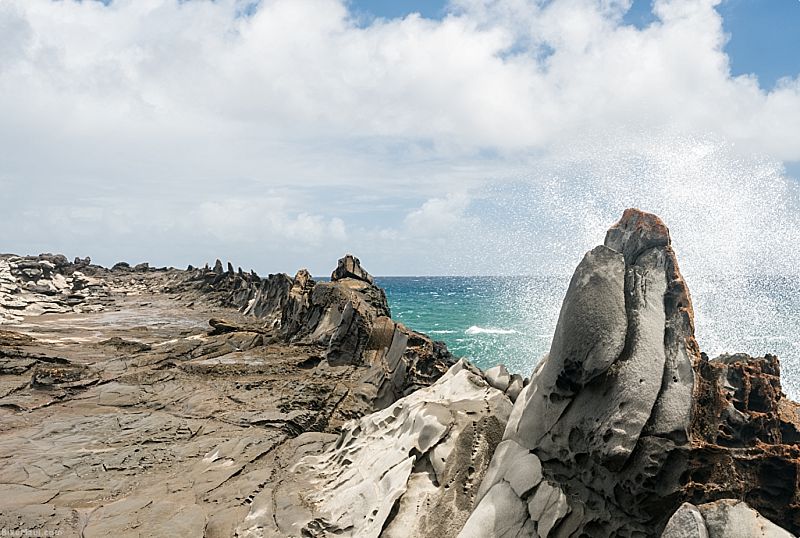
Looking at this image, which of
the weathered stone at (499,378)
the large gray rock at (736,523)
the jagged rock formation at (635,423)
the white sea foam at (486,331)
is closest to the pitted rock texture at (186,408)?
the weathered stone at (499,378)

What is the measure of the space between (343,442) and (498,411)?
2595 millimetres

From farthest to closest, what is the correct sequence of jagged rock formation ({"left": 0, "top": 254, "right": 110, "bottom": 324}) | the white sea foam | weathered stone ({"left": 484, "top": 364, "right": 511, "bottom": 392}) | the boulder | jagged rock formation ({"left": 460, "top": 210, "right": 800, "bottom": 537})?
the white sea foam → jagged rock formation ({"left": 0, "top": 254, "right": 110, "bottom": 324}) → the boulder → weathered stone ({"left": 484, "top": 364, "right": 511, "bottom": 392}) → jagged rock formation ({"left": 460, "top": 210, "right": 800, "bottom": 537})

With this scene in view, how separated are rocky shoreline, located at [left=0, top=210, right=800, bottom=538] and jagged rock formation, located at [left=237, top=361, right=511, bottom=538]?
0.02 metres

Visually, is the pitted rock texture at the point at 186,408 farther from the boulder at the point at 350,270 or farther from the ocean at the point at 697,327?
the ocean at the point at 697,327

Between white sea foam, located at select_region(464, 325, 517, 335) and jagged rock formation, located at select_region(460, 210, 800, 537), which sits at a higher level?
jagged rock formation, located at select_region(460, 210, 800, 537)

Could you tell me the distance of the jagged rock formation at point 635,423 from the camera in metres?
4.06

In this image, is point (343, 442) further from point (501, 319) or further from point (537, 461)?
point (501, 319)

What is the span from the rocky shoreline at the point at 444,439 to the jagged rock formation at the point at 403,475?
0.08ft

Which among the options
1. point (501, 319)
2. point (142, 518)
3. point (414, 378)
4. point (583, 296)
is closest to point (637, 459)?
point (583, 296)

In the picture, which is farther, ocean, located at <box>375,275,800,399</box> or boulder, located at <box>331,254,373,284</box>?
ocean, located at <box>375,275,800,399</box>

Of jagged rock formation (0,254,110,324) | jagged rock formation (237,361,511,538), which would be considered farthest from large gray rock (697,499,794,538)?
jagged rock formation (0,254,110,324)

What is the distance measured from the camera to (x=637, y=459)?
4.21 meters

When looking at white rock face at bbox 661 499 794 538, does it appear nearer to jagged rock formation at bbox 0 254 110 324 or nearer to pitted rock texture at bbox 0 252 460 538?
pitted rock texture at bbox 0 252 460 538

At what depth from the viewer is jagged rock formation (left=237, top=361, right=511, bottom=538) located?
212 inches
